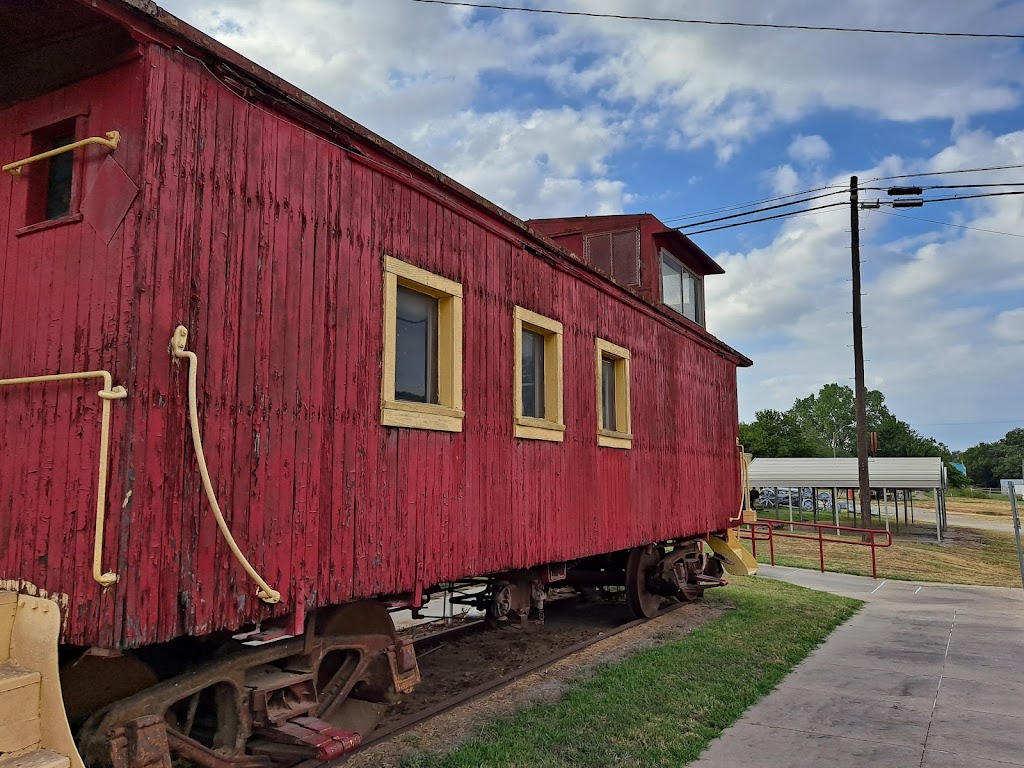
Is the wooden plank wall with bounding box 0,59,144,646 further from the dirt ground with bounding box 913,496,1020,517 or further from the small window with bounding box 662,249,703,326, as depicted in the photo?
the dirt ground with bounding box 913,496,1020,517

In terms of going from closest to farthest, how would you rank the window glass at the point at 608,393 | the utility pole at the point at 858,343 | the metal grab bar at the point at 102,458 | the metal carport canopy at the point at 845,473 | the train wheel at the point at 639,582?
the metal grab bar at the point at 102,458 < the window glass at the point at 608,393 < the train wheel at the point at 639,582 < the utility pole at the point at 858,343 < the metal carport canopy at the point at 845,473

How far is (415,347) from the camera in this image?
17.9ft

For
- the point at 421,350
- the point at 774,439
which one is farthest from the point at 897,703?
the point at 774,439

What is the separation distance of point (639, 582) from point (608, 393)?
8.91 ft

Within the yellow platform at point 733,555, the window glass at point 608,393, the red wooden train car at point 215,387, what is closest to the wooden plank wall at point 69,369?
the red wooden train car at point 215,387

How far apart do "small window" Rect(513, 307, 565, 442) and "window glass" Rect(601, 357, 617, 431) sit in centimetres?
126

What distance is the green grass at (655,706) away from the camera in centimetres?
483

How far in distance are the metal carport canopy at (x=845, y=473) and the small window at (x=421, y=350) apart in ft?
79.6

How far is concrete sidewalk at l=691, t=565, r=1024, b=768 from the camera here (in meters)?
4.99

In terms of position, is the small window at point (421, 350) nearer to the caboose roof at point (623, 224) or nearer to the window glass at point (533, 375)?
the window glass at point (533, 375)

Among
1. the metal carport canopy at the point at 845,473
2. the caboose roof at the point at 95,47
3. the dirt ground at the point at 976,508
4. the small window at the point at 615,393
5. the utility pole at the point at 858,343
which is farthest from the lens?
the dirt ground at the point at 976,508

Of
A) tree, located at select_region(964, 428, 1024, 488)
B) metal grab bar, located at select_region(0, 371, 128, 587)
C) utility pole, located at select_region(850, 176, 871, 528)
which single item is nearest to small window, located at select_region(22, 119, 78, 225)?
metal grab bar, located at select_region(0, 371, 128, 587)

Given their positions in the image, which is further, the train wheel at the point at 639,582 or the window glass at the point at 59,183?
the train wheel at the point at 639,582

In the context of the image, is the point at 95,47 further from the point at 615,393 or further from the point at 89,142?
the point at 615,393
